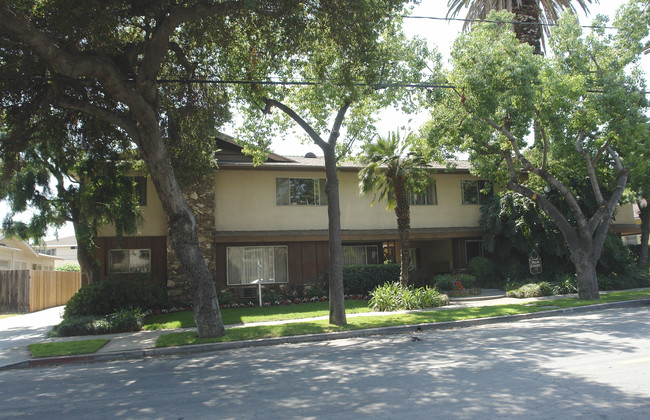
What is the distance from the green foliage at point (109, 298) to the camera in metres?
15.1

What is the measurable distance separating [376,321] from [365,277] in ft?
21.9

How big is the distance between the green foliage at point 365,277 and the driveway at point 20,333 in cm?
1033

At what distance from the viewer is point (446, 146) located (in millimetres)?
16875

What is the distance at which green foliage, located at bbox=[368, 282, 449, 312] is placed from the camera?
616 inches

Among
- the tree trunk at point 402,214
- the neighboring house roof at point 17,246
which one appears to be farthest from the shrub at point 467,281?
the neighboring house roof at point 17,246

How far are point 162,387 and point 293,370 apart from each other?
1.99 m

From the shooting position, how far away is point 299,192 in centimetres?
2023

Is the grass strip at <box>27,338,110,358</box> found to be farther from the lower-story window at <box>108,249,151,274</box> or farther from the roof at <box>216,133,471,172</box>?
the roof at <box>216,133,471,172</box>

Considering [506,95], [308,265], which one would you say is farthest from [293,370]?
[308,265]

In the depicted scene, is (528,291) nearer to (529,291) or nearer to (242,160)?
(529,291)

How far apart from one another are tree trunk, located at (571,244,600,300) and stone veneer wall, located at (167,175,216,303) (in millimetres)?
13076

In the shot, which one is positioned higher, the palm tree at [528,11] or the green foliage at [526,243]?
the palm tree at [528,11]

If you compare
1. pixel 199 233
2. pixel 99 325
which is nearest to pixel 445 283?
pixel 199 233

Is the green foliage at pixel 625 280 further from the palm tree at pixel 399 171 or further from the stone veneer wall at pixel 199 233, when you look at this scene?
the stone veneer wall at pixel 199 233
